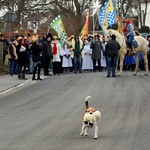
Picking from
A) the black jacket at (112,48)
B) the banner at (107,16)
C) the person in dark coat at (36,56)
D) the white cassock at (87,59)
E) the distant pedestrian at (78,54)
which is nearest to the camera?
the person in dark coat at (36,56)

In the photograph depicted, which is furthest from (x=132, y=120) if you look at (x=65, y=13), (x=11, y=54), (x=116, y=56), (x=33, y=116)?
(x=65, y=13)

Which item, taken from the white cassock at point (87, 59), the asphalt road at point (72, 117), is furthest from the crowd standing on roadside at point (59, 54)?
the asphalt road at point (72, 117)

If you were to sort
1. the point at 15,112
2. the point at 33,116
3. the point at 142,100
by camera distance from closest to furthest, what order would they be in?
the point at 33,116 < the point at 15,112 < the point at 142,100

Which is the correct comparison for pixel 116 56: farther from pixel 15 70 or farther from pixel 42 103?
pixel 42 103

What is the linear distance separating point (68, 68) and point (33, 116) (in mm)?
18188

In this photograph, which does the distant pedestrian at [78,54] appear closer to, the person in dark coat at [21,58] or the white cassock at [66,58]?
the white cassock at [66,58]

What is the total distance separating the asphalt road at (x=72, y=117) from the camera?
10.0 meters

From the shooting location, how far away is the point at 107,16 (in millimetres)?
34969

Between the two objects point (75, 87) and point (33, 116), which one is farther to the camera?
point (75, 87)

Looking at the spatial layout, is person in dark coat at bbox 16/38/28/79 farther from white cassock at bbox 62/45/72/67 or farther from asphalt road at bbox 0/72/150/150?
white cassock at bbox 62/45/72/67

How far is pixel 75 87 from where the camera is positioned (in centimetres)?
2112

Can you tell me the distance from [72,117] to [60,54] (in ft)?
58.6

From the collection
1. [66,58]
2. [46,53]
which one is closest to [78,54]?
[66,58]

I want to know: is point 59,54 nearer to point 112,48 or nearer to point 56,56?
point 56,56
